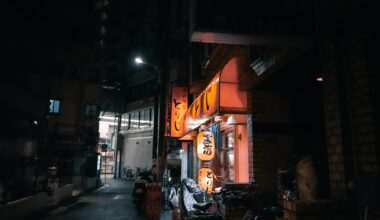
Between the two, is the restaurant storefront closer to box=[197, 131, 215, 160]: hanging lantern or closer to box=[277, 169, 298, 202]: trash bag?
box=[197, 131, 215, 160]: hanging lantern

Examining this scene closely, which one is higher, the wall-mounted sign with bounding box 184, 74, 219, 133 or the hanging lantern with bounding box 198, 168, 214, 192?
the wall-mounted sign with bounding box 184, 74, 219, 133

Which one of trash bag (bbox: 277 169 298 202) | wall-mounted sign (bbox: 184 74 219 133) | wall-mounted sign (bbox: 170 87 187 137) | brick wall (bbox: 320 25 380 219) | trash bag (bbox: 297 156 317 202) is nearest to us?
brick wall (bbox: 320 25 380 219)

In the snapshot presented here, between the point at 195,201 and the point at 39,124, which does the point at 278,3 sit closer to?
the point at 195,201

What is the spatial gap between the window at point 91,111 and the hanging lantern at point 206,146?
1038 inches

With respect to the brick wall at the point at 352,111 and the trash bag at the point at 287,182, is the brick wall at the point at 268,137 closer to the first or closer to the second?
the trash bag at the point at 287,182

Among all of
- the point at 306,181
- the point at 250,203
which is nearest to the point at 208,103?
the point at 250,203

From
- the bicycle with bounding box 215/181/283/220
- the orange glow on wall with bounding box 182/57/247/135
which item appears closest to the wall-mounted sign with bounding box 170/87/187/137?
the orange glow on wall with bounding box 182/57/247/135

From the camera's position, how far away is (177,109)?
15742mm

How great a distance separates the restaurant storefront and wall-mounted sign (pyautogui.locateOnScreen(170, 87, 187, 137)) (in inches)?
24.8

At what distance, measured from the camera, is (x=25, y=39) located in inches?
795

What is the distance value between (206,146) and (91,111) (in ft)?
88.5

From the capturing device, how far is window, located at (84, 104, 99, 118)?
3477 cm

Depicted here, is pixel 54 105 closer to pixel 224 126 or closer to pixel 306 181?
pixel 224 126

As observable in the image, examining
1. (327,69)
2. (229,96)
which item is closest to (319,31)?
(327,69)
